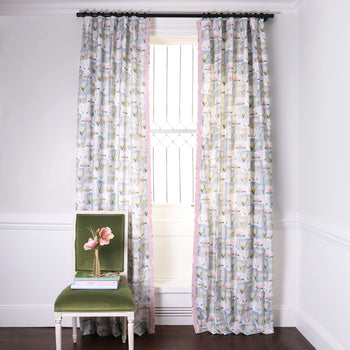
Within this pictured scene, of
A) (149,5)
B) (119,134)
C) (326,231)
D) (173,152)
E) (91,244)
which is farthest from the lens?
(173,152)

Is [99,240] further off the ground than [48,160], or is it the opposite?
[48,160]

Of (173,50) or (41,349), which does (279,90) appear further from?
(41,349)

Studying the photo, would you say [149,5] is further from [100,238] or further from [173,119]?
[100,238]

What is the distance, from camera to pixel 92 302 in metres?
2.65

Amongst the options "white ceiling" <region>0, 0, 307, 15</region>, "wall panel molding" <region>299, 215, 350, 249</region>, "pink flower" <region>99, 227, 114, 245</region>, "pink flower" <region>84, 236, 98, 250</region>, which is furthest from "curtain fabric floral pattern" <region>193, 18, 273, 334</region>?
"pink flower" <region>84, 236, 98, 250</region>

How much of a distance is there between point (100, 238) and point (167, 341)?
0.99 m

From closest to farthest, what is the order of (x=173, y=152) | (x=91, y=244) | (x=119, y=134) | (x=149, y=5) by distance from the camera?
(x=91, y=244), (x=119, y=134), (x=149, y=5), (x=173, y=152)

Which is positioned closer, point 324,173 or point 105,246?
point 324,173

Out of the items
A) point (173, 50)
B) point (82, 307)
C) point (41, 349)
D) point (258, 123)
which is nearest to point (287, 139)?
point (258, 123)

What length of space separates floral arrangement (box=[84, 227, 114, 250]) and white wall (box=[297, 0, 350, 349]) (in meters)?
1.57

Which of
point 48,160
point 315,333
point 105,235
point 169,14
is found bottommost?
point 315,333

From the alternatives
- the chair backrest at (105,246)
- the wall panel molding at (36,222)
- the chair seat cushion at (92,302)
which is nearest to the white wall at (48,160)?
the wall panel molding at (36,222)

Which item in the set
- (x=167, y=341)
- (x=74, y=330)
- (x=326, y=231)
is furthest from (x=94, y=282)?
(x=326, y=231)

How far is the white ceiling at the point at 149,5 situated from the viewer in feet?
11.0
